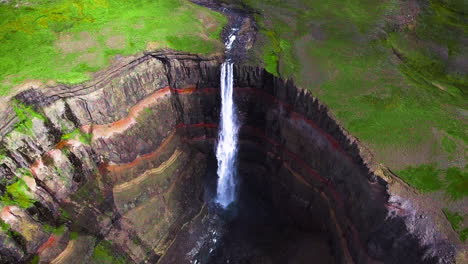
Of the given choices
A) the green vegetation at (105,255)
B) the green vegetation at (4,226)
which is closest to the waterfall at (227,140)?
the green vegetation at (105,255)

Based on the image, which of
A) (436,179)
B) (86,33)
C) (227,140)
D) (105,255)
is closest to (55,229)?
(105,255)

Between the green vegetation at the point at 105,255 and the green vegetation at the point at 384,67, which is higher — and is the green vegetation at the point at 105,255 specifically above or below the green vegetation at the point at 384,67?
below

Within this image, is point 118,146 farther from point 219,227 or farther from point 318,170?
point 318,170

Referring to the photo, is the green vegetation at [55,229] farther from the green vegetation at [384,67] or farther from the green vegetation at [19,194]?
the green vegetation at [384,67]

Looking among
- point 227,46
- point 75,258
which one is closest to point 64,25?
point 227,46

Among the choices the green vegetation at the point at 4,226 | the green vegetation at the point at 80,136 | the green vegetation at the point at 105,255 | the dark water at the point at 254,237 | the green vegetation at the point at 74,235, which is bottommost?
the dark water at the point at 254,237

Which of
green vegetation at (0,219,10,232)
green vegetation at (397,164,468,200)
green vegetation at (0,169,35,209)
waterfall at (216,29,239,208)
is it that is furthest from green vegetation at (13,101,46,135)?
green vegetation at (397,164,468,200)

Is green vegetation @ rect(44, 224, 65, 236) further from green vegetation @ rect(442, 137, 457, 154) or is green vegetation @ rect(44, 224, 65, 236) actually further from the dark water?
green vegetation @ rect(442, 137, 457, 154)

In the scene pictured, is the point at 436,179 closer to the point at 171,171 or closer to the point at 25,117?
the point at 171,171
